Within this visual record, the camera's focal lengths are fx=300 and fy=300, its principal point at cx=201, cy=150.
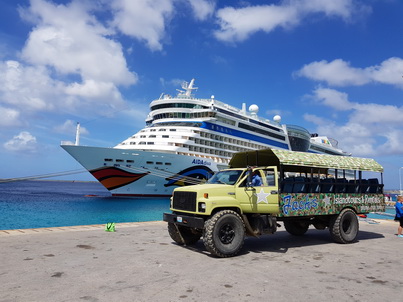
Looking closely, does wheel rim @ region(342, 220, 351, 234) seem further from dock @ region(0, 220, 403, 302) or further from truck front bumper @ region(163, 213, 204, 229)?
truck front bumper @ region(163, 213, 204, 229)

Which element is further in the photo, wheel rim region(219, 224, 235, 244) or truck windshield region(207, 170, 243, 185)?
truck windshield region(207, 170, 243, 185)

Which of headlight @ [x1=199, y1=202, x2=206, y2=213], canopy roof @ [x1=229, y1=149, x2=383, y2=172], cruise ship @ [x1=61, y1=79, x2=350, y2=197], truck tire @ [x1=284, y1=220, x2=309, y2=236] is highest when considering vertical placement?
cruise ship @ [x1=61, y1=79, x2=350, y2=197]

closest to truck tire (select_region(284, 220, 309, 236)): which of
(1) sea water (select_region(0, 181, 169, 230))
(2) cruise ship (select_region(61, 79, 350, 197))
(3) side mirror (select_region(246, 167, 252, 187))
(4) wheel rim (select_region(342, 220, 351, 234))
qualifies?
(4) wheel rim (select_region(342, 220, 351, 234))

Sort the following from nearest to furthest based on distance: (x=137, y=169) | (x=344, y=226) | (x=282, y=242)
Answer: (x=282, y=242), (x=344, y=226), (x=137, y=169)

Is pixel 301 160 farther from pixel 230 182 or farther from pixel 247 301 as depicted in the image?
pixel 247 301

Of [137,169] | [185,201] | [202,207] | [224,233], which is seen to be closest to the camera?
[202,207]

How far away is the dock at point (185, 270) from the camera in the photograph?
455 cm

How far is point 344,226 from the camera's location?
9.48 meters

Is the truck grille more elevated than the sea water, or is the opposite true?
the truck grille

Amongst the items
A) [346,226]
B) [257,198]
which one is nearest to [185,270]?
[257,198]

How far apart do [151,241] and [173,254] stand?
70.9 inches

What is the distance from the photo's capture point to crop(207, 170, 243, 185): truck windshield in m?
7.98

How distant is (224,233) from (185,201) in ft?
4.14

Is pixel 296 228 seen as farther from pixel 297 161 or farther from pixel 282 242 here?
pixel 297 161
